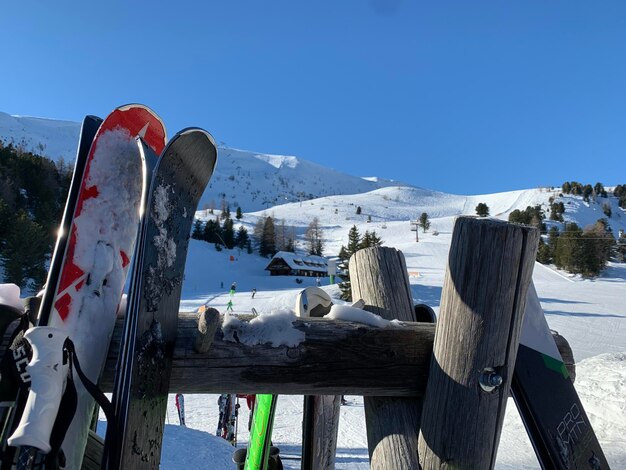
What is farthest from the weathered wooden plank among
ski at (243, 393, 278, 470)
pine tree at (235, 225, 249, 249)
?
pine tree at (235, 225, 249, 249)

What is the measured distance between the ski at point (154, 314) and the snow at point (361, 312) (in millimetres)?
196

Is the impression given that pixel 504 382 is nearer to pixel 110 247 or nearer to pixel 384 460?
pixel 384 460

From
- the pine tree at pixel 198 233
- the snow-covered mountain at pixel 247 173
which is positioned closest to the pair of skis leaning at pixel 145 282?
the pine tree at pixel 198 233

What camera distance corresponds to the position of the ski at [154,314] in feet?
3.70

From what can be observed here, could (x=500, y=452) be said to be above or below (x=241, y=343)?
below

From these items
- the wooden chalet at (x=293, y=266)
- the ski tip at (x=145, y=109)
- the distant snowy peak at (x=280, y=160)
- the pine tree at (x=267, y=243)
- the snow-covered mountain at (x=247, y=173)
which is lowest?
the wooden chalet at (x=293, y=266)

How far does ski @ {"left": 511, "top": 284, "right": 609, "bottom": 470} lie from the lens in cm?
123

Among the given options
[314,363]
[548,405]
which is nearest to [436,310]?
[548,405]

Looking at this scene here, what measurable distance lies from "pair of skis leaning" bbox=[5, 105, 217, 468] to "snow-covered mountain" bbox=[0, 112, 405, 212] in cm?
8532

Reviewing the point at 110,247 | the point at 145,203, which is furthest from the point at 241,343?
the point at 110,247

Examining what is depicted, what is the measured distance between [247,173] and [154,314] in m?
128

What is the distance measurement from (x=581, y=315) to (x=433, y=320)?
2292cm

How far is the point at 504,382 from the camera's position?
1173mm

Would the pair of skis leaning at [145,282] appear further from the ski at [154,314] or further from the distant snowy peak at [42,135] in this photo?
the distant snowy peak at [42,135]
